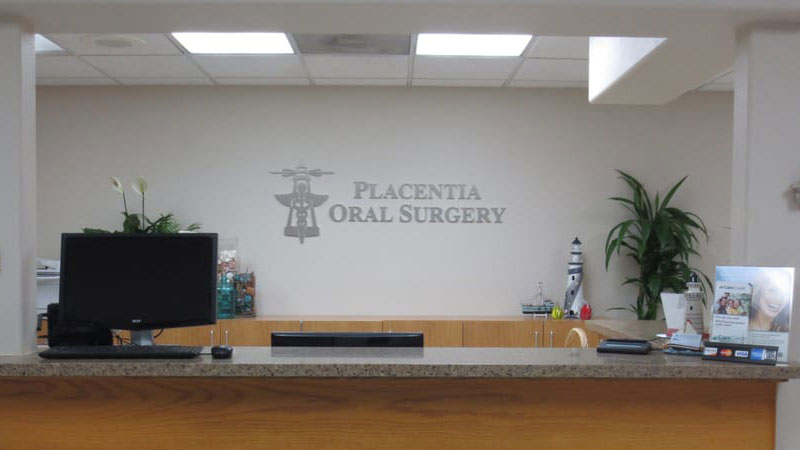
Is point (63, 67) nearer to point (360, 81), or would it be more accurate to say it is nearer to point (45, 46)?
point (45, 46)

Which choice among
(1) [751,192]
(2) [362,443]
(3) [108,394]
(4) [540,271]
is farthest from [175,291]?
(4) [540,271]

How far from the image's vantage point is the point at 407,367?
2.53 meters

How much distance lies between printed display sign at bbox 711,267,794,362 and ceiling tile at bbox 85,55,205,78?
4335mm

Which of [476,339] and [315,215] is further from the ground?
[315,215]

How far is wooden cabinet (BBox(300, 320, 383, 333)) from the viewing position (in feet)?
19.8

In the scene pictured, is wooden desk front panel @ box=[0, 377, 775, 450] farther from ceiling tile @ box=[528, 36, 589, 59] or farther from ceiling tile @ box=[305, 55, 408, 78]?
ceiling tile @ box=[305, 55, 408, 78]

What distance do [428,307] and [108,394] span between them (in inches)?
160

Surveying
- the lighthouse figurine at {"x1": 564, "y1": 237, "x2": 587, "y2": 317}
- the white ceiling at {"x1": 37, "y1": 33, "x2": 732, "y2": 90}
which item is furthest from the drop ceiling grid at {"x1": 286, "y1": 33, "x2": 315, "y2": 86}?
the lighthouse figurine at {"x1": 564, "y1": 237, "x2": 587, "y2": 317}

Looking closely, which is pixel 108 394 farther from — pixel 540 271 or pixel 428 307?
pixel 540 271

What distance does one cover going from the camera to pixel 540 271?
6598 mm

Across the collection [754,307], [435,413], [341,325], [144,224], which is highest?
[144,224]

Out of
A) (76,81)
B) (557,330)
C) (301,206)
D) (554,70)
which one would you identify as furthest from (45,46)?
(557,330)

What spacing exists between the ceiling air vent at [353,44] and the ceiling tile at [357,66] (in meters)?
0.13

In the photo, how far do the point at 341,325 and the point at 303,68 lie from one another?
216 cm
